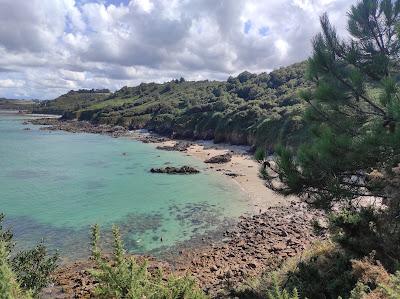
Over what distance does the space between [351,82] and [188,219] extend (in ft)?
66.0

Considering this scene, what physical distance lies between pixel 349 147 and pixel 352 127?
1.27 metres

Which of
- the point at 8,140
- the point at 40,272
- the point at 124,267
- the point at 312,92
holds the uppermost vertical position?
the point at 312,92

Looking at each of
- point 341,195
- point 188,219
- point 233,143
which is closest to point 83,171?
point 188,219

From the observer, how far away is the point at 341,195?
39.1ft

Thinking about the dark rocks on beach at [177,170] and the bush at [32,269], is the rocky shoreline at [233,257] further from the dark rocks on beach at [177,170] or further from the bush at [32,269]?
the dark rocks on beach at [177,170]

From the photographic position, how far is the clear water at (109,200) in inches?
1049

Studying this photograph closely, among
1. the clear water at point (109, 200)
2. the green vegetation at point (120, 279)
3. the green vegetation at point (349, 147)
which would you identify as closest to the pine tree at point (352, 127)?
the green vegetation at point (349, 147)

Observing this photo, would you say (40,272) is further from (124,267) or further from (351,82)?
(351,82)

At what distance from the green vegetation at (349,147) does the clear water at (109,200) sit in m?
14.3

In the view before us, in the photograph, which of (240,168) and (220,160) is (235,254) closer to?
(240,168)

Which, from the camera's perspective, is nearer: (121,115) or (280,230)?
(280,230)

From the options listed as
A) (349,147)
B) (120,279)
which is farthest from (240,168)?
(120,279)

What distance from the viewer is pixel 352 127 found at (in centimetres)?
1244

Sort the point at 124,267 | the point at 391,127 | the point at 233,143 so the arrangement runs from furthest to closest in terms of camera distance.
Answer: the point at 233,143 < the point at 391,127 < the point at 124,267
